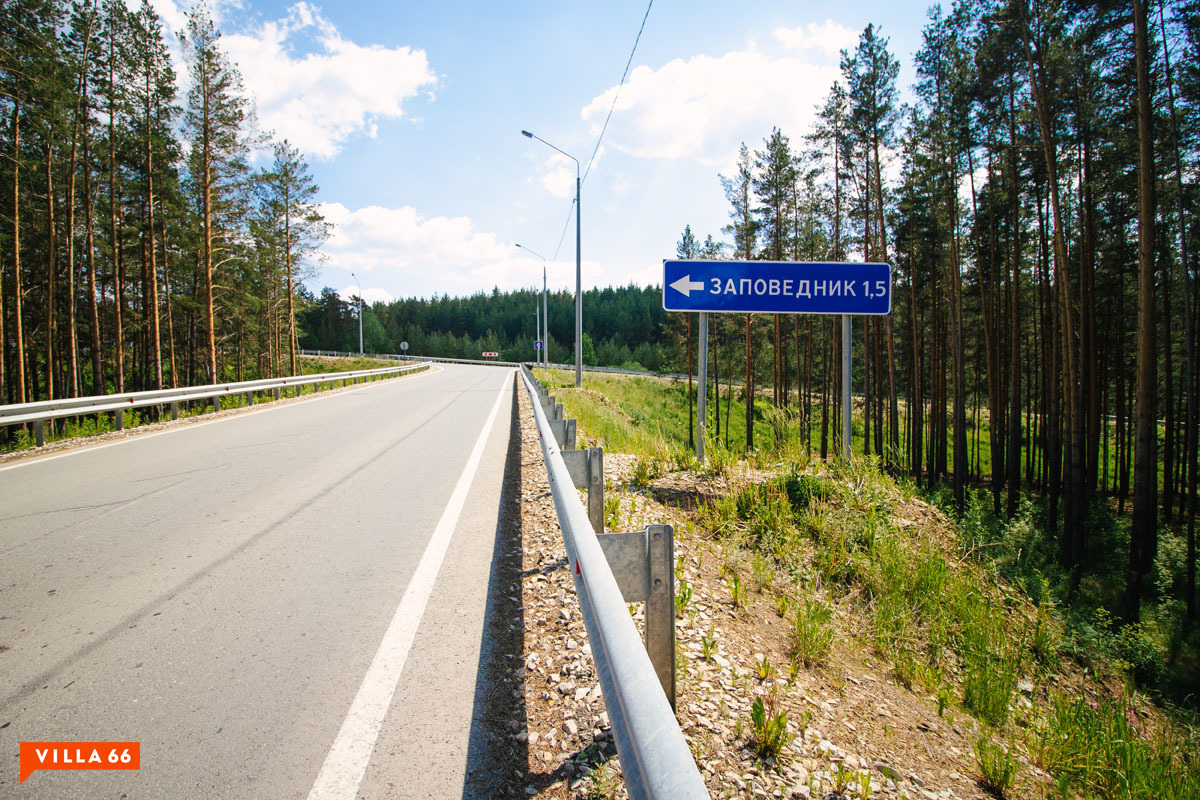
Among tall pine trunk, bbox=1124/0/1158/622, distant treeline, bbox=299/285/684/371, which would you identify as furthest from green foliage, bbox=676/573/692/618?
distant treeline, bbox=299/285/684/371

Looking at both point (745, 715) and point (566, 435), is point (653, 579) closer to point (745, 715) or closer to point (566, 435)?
point (745, 715)

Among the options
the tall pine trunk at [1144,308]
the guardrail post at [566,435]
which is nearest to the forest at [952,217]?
the tall pine trunk at [1144,308]

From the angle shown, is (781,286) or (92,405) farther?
(92,405)

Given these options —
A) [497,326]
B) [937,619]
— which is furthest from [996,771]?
[497,326]

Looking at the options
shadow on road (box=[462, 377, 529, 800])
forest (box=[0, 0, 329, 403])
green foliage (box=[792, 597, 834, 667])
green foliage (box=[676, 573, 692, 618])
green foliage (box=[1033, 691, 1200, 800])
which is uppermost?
forest (box=[0, 0, 329, 403])

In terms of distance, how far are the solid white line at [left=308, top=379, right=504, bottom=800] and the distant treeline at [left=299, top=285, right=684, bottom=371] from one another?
74.4m

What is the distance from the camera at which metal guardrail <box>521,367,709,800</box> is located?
1129 mm

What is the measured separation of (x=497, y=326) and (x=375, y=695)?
110 m

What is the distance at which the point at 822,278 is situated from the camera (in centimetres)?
794

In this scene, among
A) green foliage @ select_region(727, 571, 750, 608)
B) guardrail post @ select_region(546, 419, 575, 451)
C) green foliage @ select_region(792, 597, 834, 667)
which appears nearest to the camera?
green foliage @ select_region(792, 597, 834, 667)

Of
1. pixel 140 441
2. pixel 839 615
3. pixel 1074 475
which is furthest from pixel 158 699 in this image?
pixel 1074 475

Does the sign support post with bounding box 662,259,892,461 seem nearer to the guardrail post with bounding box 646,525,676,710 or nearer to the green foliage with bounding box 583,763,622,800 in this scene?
the guardrail post with bounding box 646,525,676,710

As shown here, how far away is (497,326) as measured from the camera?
109938 millimetres

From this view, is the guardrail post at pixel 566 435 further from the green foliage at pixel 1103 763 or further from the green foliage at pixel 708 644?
the green foliage at pixel 1103 763
